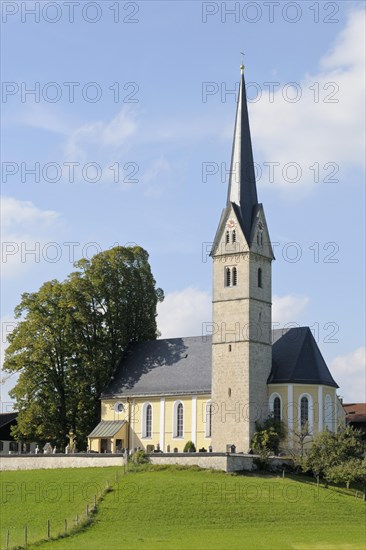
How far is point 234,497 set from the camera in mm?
55750

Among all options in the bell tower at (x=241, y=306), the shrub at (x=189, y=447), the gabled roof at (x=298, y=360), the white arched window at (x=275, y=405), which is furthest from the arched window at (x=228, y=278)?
the shrub at (x=189, y=447)

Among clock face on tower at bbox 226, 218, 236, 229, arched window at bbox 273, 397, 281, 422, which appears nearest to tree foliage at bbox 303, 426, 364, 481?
arched window at bbox 273, 397, 281, 422

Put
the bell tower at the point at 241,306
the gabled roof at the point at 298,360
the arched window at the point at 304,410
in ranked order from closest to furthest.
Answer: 1. the bell tower at the point at 241,306
2. the arched window at the point at 304,410
3. the gabled roof at the point at 298,360

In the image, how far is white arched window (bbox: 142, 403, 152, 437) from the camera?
253ft

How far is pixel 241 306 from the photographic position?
7106 centimetres

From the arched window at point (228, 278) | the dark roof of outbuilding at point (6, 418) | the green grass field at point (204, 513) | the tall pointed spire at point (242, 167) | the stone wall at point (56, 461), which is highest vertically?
the tall pointed spire at point (242, 167)

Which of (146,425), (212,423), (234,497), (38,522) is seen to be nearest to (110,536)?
(38,522)

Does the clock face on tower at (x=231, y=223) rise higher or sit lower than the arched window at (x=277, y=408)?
higher

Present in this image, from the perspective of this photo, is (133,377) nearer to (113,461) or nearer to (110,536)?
(113,461)

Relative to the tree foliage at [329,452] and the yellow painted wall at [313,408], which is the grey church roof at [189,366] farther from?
the tree foliage at [329,452]

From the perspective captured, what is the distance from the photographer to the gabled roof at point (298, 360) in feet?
233

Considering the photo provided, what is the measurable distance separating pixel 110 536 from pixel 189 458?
647 inches

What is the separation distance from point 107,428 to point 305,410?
1593cm

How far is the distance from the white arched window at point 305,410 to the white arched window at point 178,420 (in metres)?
9.54
